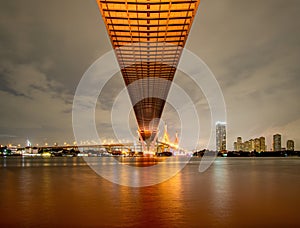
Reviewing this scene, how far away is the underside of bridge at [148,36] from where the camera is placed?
2856 cm

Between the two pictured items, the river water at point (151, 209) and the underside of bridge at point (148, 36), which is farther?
the underside of bridge at point (148, 36)

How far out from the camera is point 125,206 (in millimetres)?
8758

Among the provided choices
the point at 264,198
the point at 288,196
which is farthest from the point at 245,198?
the point at 288,196

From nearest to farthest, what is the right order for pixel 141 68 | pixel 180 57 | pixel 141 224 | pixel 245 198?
pixel 141 224 → pixel 245 198 → pixel 180 57 → pixel 141 68

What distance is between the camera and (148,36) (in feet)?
121

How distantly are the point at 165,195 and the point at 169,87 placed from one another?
168 ft

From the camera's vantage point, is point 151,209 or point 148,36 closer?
point 151,209

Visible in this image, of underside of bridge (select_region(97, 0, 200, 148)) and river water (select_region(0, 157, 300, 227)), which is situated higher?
underside of bridge (select_region(97, 0, 200, 148))

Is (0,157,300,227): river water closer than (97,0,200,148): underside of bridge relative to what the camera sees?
Yes

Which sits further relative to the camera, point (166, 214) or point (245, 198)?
point (245, 198)

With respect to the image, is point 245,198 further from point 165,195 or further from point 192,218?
point 192,218

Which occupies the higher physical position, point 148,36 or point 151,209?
point 148,36

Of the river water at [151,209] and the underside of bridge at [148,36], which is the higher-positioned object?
the underside of bridge at [148,36]

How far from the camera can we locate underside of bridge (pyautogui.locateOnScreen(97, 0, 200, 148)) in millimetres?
28562
